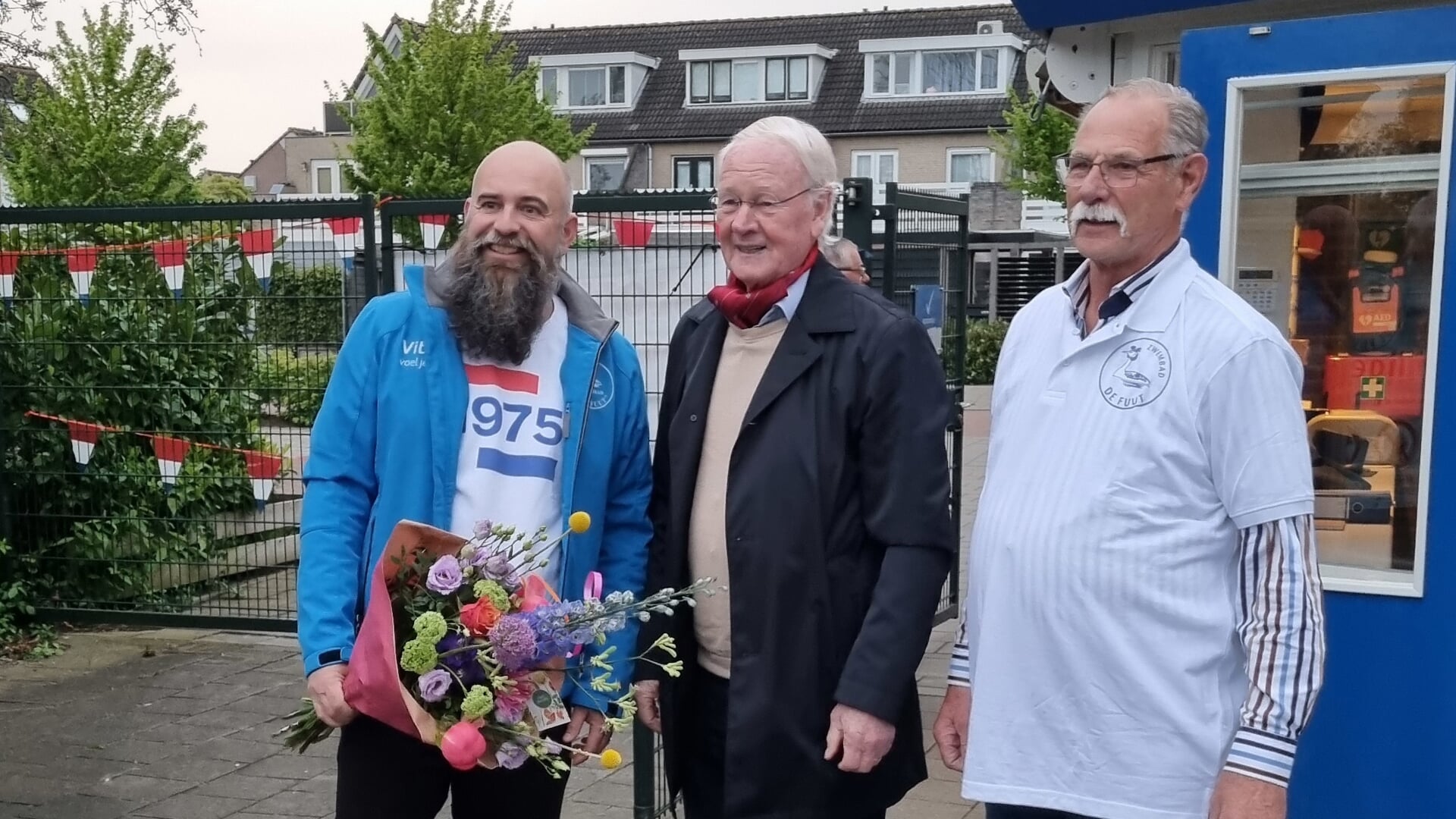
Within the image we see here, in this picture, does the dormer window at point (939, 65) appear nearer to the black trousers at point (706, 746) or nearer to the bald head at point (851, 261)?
the bald head at point (851, 261)

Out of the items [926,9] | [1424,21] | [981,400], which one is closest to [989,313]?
[981,400]

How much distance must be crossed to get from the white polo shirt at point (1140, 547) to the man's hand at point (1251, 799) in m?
0.09

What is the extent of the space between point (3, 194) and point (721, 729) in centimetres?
2359

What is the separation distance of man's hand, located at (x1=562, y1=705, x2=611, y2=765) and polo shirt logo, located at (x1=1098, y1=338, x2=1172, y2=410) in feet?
4.17

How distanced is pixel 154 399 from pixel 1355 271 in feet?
19.3

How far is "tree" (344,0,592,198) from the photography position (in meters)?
26.8

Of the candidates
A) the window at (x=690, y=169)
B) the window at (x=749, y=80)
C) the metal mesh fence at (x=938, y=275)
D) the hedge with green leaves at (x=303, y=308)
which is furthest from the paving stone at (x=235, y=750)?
the window at (x=749, y=80)

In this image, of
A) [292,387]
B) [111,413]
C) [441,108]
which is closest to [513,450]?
[292,387]

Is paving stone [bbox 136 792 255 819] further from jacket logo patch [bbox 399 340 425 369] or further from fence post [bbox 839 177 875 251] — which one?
fence post [bbox 839 177 875 251]

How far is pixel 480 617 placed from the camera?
2.48 m

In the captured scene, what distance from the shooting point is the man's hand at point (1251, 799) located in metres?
2.11

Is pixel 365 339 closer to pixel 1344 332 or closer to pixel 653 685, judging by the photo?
pixel 653 685

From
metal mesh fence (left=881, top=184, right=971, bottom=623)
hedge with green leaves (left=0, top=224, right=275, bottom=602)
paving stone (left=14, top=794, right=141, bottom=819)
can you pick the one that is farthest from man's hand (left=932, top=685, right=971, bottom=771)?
hedge with green leaves (left=0, top=224, right=275, bottom=602)

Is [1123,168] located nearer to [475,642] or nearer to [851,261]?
[475,642]
